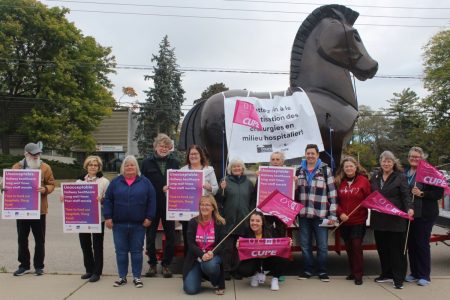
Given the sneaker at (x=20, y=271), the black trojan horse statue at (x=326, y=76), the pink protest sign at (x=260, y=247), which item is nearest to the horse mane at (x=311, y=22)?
the black trojan horse statue at (x=326, y=76)

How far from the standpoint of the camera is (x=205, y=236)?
16.0ft

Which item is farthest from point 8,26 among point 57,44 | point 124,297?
point 124,297

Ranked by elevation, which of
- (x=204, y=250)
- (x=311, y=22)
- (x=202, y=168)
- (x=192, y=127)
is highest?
(x=311, y=22)

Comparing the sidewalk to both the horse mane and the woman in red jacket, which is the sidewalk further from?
the horse mane

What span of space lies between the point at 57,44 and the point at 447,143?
1324 inches

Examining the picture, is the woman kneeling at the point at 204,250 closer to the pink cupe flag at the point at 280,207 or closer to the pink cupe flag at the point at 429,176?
the pink cupe flag at the point at 280,207

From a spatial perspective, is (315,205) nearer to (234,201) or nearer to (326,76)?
(234,201)

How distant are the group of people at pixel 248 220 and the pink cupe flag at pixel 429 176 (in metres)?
0.11

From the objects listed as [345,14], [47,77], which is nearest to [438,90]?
[47,77]

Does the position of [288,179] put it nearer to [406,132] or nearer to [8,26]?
[8,26]

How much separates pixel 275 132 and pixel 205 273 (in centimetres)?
256

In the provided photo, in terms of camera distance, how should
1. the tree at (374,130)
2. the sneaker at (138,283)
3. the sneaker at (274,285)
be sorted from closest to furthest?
the sneaker at (274,285)
the sneaker at (138,283)
the tree at (374,130)

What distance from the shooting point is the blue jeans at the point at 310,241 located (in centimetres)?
523

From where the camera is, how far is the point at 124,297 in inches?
182
